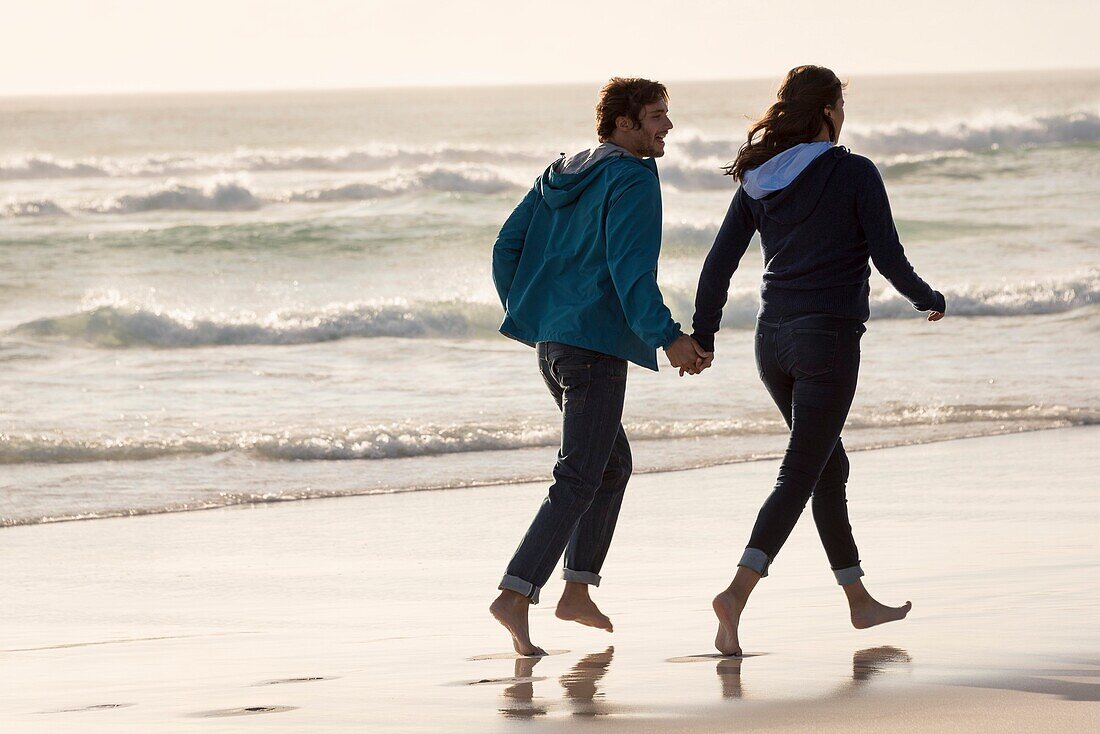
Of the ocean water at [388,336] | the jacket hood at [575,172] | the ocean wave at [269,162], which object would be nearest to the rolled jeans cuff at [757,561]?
the jacket hood at [575,172]

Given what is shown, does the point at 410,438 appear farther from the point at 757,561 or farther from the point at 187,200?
the point at 187,200

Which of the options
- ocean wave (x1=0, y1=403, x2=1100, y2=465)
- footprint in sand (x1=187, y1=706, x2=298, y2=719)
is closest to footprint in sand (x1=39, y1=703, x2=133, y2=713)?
footprint in sand (x1=187, y1=706, x2=298, y2=719)

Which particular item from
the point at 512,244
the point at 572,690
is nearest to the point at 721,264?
the point at 512,244

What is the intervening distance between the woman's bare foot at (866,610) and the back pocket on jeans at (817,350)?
2.09 ft

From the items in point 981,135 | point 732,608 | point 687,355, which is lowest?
point 732,608

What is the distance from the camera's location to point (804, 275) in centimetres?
379

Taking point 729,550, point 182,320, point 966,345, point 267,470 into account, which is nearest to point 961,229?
point 966,345

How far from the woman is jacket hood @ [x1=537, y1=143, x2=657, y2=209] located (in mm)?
313

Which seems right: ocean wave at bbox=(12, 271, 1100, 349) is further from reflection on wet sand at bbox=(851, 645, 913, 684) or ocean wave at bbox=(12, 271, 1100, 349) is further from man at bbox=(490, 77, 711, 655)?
reflection on wet sand at bbox=(851, 645, 913, 684)

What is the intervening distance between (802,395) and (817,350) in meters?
0.13

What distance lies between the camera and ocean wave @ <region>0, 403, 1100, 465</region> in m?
8.85

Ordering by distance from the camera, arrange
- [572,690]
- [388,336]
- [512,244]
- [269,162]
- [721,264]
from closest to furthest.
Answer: [572,690] < [721,264] < [512,244] < [388,336] < [269,162]

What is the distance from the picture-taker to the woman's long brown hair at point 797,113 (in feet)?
12.7

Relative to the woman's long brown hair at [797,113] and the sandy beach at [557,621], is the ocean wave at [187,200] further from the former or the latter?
the woman's long brown hair at [797,113]
